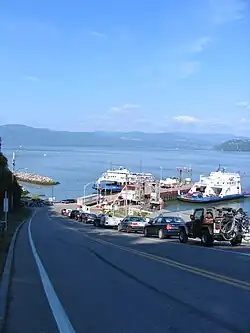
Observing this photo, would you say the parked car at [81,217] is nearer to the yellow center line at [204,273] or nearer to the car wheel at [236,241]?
the car wheel at [236,241]

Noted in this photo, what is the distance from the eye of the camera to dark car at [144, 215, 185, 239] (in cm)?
2794

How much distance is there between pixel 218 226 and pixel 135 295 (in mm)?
13712

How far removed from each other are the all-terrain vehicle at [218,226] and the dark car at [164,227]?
287cm

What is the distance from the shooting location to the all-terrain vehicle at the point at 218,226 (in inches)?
900

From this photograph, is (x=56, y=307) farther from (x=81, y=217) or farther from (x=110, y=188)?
(x=110, y=188)

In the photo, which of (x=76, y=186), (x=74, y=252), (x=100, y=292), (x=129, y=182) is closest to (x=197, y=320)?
(x=100, y=292)

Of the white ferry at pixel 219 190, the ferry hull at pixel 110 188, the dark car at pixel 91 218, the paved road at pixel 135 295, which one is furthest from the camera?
the ferry hull at pixel 110 188

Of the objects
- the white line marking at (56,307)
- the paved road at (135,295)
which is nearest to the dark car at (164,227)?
the paved road at (135,295)

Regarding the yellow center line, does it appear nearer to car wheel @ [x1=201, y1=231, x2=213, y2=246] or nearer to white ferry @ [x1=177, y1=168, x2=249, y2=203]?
car wheel @ [x1=201, y1=231, x2=213, y2=246]

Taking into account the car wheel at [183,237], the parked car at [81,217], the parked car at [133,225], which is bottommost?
the parked car at [81,217]

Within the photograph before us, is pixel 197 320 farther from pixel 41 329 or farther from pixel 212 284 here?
pixel 212 284

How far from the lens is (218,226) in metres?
22.9

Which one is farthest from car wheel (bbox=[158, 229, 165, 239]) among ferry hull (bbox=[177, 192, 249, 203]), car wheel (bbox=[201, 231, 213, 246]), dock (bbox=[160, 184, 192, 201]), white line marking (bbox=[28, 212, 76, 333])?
dock (bbox=[160, 184, 192, 201])

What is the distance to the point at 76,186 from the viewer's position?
16338 cm
